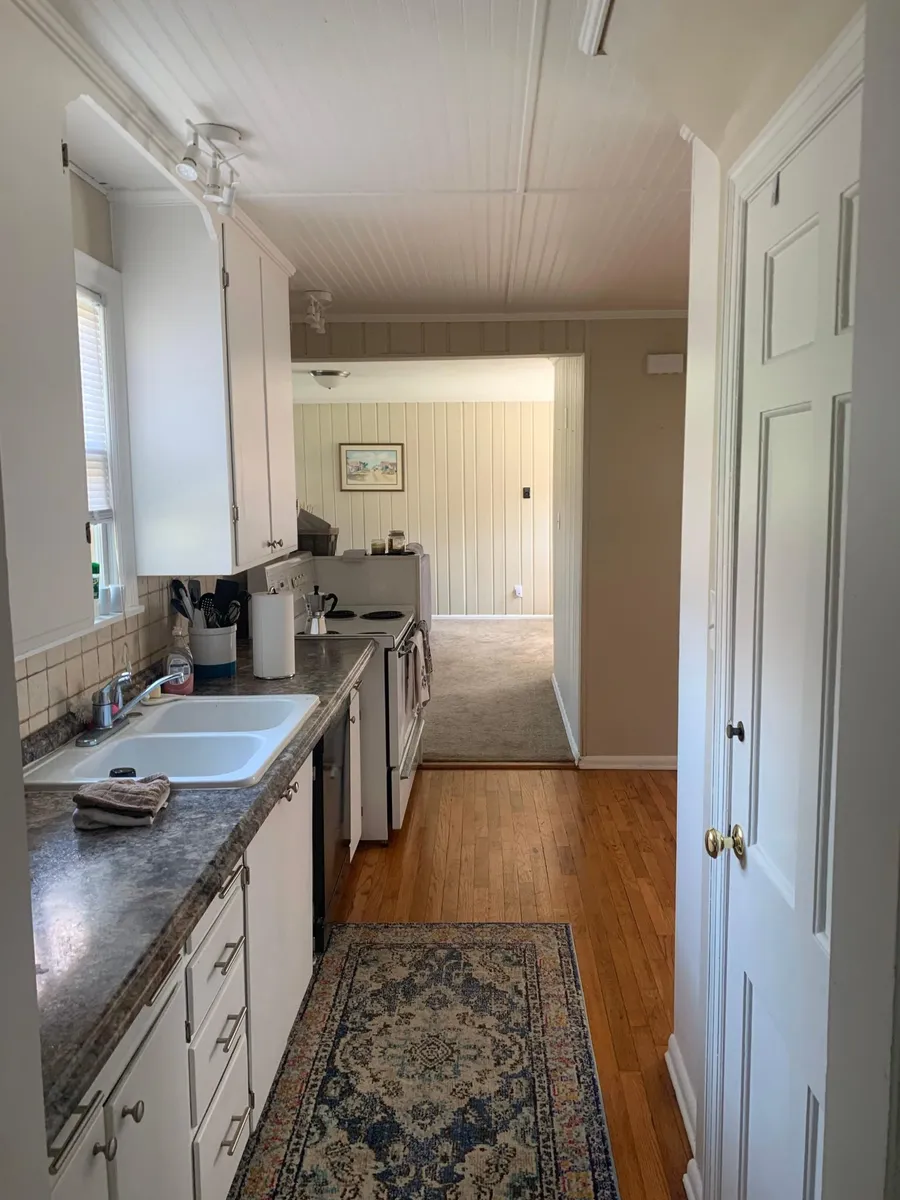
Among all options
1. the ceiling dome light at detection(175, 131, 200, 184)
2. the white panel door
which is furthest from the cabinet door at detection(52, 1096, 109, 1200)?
the ceiling dome light at detection(175, 131, 200, 184)

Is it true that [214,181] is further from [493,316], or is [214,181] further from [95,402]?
[493,316]

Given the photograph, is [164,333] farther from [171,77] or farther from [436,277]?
[436,277]

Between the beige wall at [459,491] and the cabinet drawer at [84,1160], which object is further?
the beige wall at [459,491]

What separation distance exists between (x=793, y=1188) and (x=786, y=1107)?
11 cm

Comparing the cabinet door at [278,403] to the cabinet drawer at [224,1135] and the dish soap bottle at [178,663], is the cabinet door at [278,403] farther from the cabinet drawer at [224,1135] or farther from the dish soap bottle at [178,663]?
the cabinet drawer at [224,1135]

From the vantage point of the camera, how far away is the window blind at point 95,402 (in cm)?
234

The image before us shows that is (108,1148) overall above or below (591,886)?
above

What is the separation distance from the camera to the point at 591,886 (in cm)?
338

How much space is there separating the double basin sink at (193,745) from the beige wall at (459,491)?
22.3 ft

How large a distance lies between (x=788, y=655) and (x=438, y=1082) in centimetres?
161

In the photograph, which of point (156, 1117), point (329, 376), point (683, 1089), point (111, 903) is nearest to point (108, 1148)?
point (156, 1117)

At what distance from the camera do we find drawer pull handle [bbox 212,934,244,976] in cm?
164

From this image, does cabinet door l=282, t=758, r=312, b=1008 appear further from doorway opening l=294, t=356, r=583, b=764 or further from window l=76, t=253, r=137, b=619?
doorway opening l=294, t=356, r=583, b=764

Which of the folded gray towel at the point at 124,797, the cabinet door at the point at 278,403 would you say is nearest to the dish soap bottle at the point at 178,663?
→ the cabinet door at the point at 278,403
